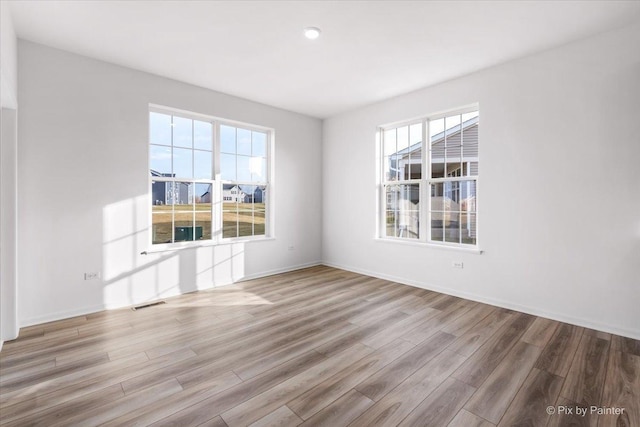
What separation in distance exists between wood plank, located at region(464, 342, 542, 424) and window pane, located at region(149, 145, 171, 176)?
4.24 m

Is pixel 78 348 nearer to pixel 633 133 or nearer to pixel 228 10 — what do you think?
pixel 228 10

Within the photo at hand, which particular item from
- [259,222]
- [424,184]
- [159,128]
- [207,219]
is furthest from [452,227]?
[159,128]

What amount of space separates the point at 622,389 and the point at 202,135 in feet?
17.1

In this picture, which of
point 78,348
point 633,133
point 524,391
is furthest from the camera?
point 633,133

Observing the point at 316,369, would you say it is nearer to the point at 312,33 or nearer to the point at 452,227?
the point at 452,227

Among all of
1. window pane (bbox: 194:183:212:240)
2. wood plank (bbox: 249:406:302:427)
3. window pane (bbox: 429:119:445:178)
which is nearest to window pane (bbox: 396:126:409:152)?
window pane (bbox: 429:119:445:178)

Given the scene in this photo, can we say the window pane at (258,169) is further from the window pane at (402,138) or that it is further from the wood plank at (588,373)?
the wood plank at (588,373)

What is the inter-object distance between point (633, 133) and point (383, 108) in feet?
9.95

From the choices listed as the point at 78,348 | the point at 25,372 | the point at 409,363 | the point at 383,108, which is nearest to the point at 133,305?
the point at 78,348

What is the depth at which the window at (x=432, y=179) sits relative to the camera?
4070 mm

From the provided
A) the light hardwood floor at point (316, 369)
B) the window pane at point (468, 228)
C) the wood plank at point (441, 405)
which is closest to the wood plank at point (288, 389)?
the light hardwood floor at point (316, 369)

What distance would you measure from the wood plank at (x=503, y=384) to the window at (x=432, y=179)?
5.79ft

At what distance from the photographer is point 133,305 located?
3.71m

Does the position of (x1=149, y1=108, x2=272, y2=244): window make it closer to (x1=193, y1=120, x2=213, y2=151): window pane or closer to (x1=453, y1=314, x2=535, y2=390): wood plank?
(x1=193, y1=120, x2=213, y2=151): window pane
